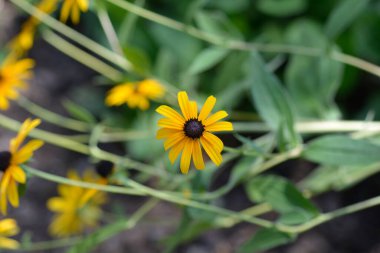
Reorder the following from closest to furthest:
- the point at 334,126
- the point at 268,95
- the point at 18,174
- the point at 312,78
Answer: the point at 18,174
the point at 268,95
the point at 334,126
the point at 312,78

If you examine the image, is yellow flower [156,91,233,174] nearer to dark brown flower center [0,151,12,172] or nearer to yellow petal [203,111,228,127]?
yellow petal [203,111,228,127]

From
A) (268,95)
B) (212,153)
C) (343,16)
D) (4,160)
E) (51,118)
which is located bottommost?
(212,153)

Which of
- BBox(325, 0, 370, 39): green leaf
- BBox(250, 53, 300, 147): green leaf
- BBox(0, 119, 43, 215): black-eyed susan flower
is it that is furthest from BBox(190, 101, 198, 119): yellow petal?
BBox(325, 0, 370, 39): green leaf

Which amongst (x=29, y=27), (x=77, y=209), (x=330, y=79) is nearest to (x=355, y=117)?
(x=330, y=79)

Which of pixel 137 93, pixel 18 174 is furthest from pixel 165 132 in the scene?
pixel 137 93

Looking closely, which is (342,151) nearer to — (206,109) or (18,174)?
(206,109)

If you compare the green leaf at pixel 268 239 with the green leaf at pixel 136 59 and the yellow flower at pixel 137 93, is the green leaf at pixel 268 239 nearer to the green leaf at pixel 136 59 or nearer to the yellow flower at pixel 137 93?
the yellow flower at pixel 137 93

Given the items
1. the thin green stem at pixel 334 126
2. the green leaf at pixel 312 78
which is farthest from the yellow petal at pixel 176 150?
the green leaf at pixel 312 78
